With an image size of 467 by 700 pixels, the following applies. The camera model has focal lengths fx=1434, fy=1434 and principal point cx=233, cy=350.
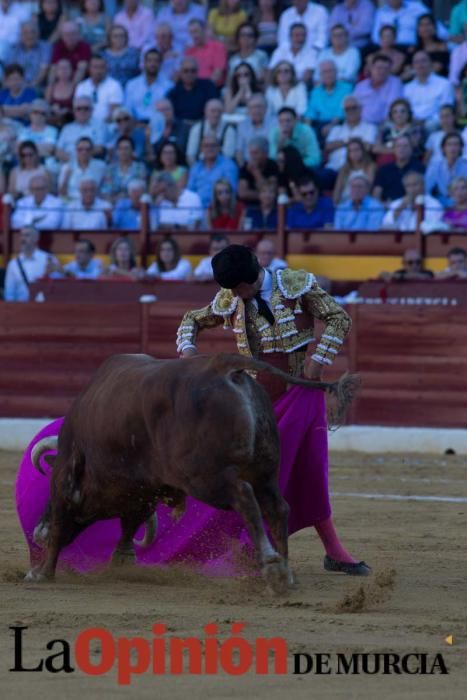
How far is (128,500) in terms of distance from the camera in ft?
15.5

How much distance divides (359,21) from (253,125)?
4.76 ft

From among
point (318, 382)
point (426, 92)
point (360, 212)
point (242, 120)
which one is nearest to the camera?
point (318, 382)

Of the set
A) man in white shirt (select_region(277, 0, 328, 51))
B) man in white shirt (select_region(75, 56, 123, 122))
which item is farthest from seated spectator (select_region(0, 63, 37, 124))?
man in white shirt (select_region(277, 0, 328, 51))

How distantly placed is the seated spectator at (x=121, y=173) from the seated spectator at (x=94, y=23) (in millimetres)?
1964

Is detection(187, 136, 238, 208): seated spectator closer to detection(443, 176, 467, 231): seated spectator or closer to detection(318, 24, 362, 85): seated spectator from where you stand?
detection(318, 24, 362, 85): seated spectator

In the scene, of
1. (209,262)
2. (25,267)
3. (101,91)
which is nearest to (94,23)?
(101,91)

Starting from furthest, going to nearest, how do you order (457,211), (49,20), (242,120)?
(49,20), (242,120), (457,211)

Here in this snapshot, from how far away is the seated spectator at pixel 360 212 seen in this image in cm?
1018

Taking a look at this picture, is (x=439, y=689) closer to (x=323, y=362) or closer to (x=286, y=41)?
(x=323, y=362)

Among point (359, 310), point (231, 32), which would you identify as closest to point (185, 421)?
point (359, 310)

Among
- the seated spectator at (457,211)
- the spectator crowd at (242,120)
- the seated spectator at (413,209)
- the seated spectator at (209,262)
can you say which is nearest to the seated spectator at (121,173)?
the spectator crowd at (242,120)

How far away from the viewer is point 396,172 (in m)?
10.3

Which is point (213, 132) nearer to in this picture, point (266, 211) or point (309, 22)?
point (266, 211)

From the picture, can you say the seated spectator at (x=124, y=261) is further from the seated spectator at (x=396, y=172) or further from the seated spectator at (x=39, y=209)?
the seated spectator at (x=396, y=172)
